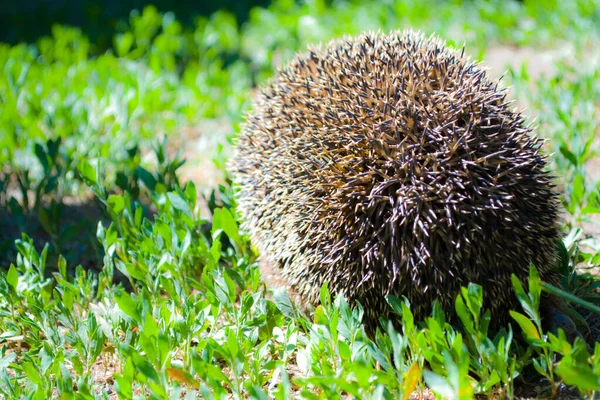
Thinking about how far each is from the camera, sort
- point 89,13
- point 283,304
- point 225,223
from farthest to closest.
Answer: point 89,13 → point 225,223 → point 283,304

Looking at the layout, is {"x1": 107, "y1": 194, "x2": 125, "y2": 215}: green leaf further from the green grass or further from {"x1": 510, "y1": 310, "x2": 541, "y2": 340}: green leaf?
{"x1": 510, "y1": 310, "x2": 541, "y2": 340}: green leaf

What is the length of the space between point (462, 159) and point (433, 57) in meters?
0.73

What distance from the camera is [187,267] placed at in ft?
13.2

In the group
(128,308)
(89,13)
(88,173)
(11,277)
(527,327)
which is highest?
(89,13)

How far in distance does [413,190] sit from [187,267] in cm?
175

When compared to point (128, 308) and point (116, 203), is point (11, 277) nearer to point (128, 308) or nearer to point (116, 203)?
point (116, 203)

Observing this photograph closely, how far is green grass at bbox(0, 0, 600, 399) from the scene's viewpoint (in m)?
2.83

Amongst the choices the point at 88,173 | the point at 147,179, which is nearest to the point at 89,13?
the point at 147,179

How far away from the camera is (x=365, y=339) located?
119 inches

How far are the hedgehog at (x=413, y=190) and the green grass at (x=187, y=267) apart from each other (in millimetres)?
160

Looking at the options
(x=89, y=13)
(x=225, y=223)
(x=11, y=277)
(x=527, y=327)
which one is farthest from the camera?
(x=89, y=13)

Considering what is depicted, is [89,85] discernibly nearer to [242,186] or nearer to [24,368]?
[242,186]

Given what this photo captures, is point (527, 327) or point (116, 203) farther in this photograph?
point (116, 203)

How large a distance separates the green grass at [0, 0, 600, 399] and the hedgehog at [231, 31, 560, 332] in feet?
0.53
